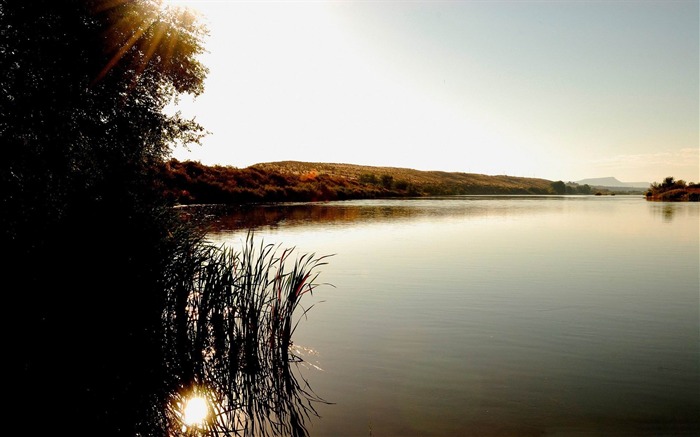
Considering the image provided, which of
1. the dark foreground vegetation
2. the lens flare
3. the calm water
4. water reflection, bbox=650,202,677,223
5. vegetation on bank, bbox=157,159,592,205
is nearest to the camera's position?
the dark foreground vegetation

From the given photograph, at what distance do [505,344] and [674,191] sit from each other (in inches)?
3857

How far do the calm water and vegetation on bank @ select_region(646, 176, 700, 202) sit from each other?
74794mm

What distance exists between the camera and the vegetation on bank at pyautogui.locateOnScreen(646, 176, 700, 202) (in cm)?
8575

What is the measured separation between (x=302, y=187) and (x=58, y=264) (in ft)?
246

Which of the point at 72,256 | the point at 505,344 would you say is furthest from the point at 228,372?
the point at 505,344

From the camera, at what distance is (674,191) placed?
3536 inches

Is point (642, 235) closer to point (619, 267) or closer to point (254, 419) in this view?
point (619, 267)

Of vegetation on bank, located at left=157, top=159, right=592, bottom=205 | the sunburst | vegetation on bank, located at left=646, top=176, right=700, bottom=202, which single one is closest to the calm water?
vegetation on bank, located at left=157, top=159, right=592, bottom=205

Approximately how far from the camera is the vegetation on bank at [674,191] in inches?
3376

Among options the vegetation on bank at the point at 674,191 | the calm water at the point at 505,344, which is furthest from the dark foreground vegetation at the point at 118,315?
the vegetation on bank at the point at 674,191

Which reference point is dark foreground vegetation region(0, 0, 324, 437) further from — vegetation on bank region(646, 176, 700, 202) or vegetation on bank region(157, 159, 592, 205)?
vegetation on bank region(646, 176, 700, 202)

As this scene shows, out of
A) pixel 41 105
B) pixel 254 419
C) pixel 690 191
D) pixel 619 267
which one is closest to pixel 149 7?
pixel 41 105

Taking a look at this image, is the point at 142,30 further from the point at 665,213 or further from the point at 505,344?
the point at 665,213

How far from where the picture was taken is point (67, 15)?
14836 millimetres
